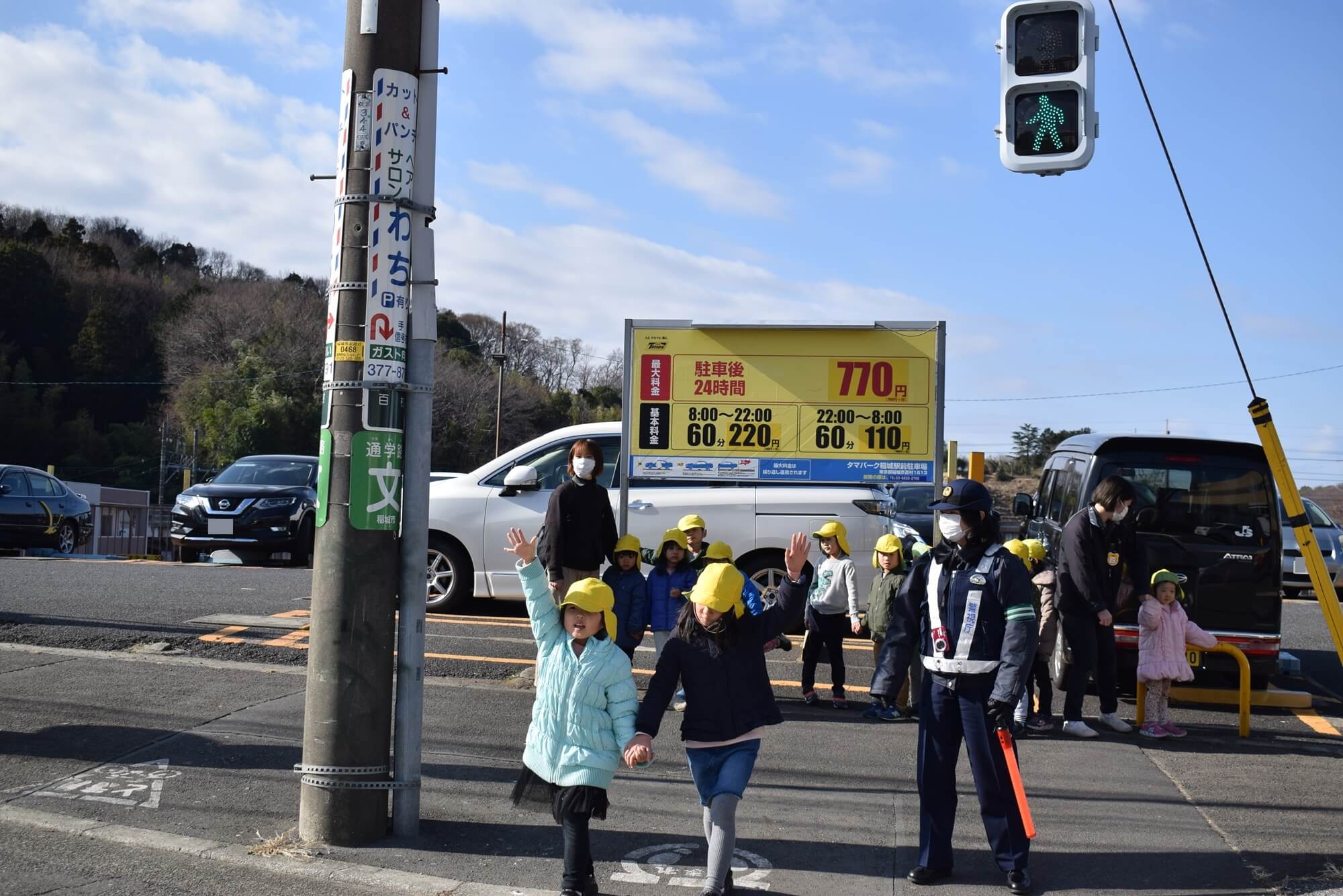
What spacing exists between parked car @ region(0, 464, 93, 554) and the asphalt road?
32.0 feet

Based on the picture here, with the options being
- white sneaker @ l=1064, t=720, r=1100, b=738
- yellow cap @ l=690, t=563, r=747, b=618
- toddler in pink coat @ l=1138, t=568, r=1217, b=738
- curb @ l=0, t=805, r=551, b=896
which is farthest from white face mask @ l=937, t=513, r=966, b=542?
toddler in pink coat @ l=1138, t=568, r=1217, b=738

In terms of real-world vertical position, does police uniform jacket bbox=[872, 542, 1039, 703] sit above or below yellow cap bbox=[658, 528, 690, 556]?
below

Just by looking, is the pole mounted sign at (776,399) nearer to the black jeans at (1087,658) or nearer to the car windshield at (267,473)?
the black jeans at (1087,658)

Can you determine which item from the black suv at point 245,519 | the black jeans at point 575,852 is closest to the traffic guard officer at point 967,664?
the black jeans at point 575,852

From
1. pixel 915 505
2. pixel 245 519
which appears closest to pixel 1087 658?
pixel 245 519

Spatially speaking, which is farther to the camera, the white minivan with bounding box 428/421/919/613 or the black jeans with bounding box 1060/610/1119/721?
the white minivan with bounding box 428/421/919/613

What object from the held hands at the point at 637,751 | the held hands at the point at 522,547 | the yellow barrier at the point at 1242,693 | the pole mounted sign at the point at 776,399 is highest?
the pole mounted sign at the point at 776,399

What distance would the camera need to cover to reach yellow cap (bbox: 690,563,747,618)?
4.55 meters

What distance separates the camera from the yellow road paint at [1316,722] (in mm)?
8328

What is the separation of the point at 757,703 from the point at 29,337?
58927 mm

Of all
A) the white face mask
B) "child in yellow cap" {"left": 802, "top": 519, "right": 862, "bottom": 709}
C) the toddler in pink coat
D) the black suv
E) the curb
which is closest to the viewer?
the curb

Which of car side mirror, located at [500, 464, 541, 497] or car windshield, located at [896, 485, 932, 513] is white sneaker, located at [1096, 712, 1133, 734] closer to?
car side mirror, located at [500, 464, 541, 497]

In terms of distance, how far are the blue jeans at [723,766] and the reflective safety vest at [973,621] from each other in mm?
936

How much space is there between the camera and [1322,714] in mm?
9016
